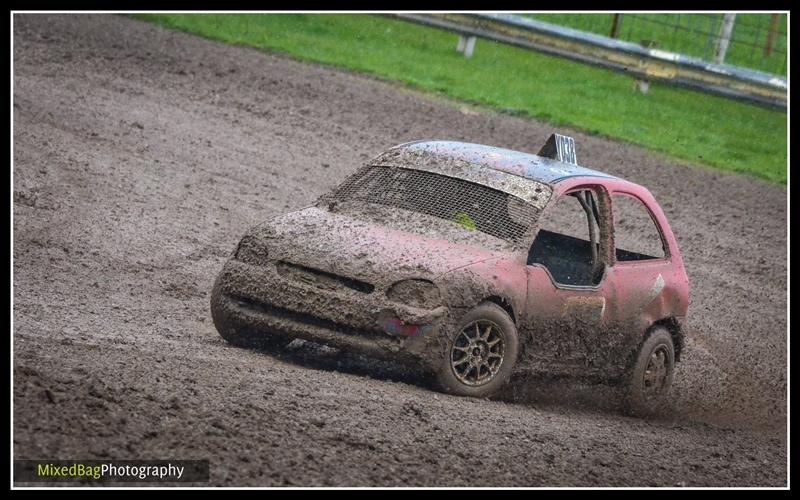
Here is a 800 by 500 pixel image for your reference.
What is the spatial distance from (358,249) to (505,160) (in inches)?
63.5

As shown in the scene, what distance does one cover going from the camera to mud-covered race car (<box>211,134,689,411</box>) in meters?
7.91

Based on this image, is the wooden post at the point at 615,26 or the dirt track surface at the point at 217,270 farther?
the wooden post at the point at 615,26

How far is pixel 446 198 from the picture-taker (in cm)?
896

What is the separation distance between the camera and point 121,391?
256 inches

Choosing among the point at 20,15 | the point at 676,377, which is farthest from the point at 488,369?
the point at 20,15

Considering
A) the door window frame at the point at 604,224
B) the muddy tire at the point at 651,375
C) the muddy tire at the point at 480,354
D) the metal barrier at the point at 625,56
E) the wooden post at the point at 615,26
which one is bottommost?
the muddy tire at the point at 651,375

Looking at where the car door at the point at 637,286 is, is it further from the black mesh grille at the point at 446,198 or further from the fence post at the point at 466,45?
the fence post at the point at 466,45

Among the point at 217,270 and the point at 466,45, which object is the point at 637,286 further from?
the point at 466,45

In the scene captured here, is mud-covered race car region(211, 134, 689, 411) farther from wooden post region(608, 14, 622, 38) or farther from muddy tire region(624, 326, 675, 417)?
wooden post region(608, 14, 622, 38)

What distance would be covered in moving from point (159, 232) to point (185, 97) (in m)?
5.58

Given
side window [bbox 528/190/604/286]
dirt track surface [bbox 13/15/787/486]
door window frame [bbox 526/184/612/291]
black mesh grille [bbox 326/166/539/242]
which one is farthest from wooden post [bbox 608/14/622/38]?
black mesh grille [bbox 326/166/539/242]

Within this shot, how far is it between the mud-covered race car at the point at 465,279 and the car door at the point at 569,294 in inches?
0.4

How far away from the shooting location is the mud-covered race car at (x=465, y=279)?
7.91 metres

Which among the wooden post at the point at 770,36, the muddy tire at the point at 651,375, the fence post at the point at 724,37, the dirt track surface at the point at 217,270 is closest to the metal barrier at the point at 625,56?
the fence post at the point at 724,37
